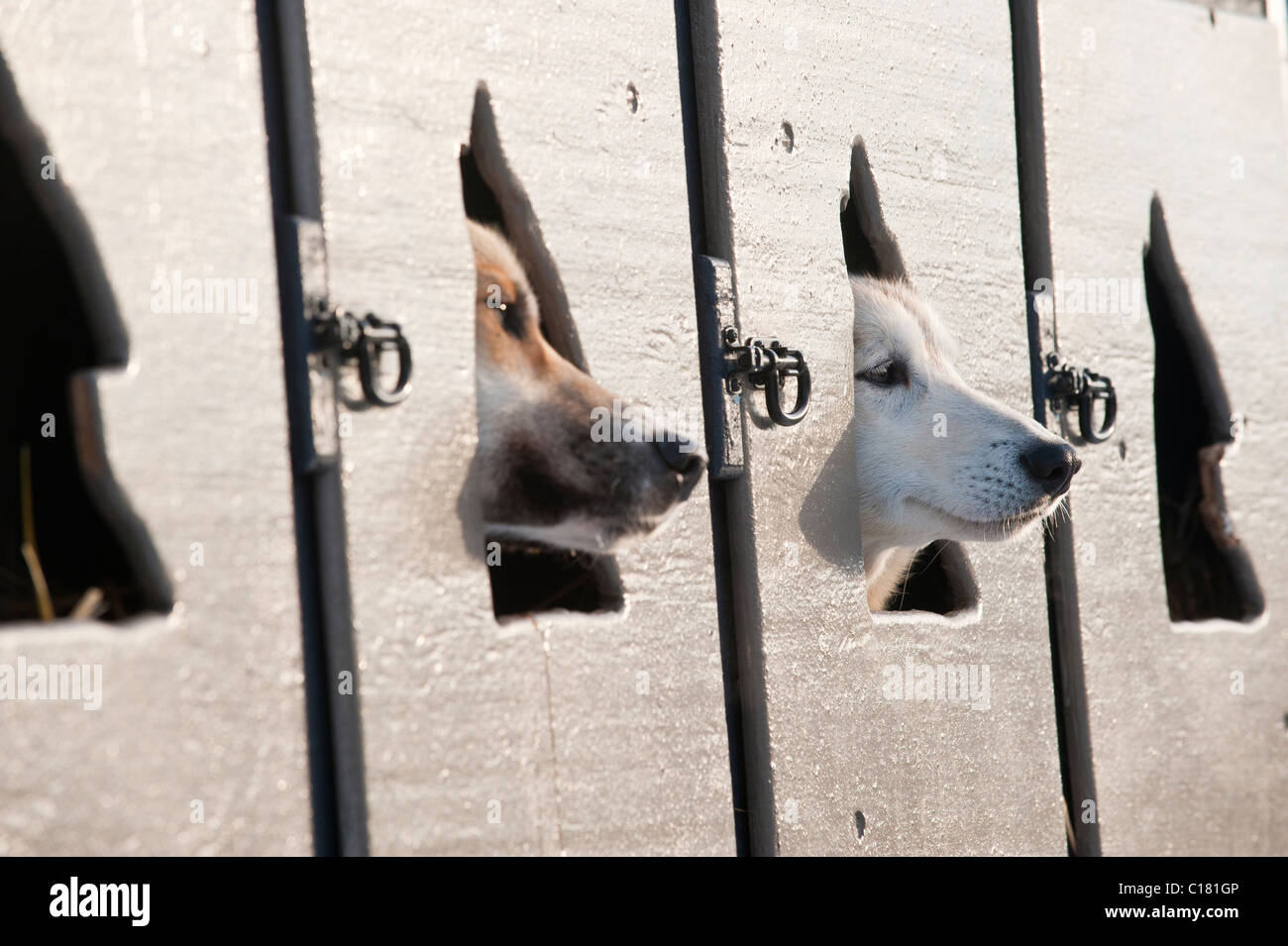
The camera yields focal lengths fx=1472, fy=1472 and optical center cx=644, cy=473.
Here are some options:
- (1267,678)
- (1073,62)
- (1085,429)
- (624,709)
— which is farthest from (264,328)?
(1267,678)

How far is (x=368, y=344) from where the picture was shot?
97.2 inches

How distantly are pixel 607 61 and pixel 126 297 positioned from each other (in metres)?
1.20

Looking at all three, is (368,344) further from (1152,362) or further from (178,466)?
(1152,362)

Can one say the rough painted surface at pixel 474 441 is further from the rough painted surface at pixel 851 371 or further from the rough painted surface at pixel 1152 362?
the rough painted surface at pixel 1152 362

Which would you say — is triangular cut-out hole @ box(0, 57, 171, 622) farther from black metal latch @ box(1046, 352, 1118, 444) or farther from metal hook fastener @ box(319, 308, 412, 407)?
black metal latch @ box(1046, 352, 1118, 444)

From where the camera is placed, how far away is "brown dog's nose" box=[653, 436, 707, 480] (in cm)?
277

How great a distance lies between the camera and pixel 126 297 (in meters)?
2.24

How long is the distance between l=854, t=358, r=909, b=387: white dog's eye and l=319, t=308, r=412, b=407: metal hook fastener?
1532 millimetres

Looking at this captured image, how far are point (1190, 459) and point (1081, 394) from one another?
36.3 inches

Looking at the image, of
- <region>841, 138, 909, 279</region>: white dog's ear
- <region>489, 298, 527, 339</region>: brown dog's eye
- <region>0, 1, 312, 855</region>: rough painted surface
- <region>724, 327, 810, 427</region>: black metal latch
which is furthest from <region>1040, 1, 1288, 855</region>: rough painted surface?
<region>0, 1, 312, 855</region>: rough painted surface

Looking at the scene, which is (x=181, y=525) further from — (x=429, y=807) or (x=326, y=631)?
(x=429, y=807)

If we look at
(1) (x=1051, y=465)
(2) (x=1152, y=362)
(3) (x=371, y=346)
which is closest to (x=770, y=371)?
(1) (x=1051, y=465)

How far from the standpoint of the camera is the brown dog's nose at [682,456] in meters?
2.77

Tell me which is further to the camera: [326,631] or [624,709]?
[624,709]
